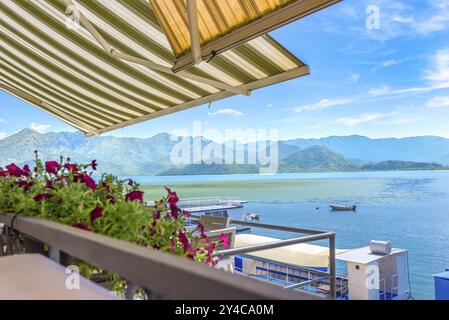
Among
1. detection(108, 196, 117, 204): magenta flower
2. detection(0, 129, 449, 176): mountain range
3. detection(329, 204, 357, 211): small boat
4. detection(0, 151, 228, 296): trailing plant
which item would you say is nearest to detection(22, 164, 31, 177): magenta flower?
detection(0, 151, 228, 296): trailing plant

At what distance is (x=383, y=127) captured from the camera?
73.8 metres

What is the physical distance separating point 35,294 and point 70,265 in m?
0.23

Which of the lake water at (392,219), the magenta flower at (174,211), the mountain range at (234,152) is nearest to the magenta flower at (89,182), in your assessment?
the magenta flower at (174,211)

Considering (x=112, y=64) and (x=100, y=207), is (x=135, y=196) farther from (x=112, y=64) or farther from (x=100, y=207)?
(x=112, y=64)

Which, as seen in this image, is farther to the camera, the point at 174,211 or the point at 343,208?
the point at 343,208

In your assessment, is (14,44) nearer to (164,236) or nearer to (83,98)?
(83,98)

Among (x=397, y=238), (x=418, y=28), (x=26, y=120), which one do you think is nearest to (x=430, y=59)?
(x=418, y=28)

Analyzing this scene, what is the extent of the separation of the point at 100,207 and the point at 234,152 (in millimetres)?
40087

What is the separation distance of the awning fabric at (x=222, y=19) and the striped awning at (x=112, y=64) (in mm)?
263

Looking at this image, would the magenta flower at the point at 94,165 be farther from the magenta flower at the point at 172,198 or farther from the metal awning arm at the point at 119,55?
the metal awning arm at the point at 119,55

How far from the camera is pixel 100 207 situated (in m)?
1.17

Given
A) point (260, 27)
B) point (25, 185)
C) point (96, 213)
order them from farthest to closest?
point (260, 27) → point (25, 185) → point (96, 213)

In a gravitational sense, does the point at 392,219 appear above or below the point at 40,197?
below
